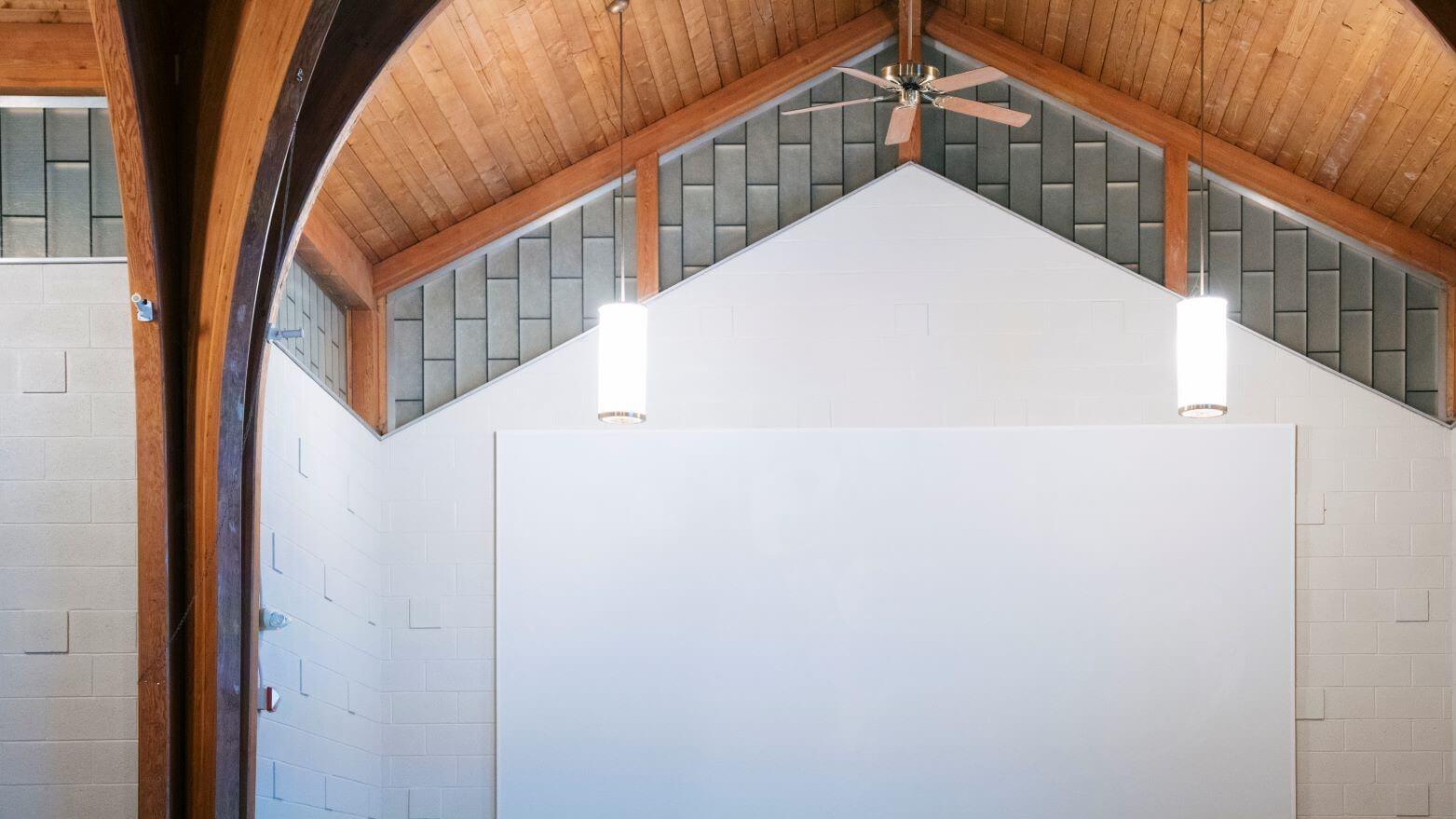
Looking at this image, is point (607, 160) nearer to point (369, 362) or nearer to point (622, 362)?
point (369, 362)

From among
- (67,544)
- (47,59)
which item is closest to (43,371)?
(67,544)

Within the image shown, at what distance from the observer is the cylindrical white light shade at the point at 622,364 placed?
7242 mm

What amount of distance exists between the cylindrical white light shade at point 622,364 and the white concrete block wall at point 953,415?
50.4 inches

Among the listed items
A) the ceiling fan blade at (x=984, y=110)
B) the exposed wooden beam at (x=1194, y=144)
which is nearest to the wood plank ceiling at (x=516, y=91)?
the exposed wooden beam at (x=1194, y=144)

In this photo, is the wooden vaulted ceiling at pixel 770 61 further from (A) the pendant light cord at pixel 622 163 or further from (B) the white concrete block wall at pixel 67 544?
(B) the white concrete block wall at pixel 67 544

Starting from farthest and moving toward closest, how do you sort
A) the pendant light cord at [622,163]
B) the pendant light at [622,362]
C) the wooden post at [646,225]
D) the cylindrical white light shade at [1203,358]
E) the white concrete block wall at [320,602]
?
the wooden post at [646,225]
the pendant light cord at [622,163]
the pendant light at [622,362]
the cylindrical white light shade at [1203,358]
the white concrete block wall at [320,602]

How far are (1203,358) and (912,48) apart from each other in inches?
104

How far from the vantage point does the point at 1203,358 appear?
7176 millimetres

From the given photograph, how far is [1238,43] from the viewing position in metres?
7.86

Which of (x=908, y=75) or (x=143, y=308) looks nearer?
(x=143, y=308)

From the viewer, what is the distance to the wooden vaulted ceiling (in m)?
7.36

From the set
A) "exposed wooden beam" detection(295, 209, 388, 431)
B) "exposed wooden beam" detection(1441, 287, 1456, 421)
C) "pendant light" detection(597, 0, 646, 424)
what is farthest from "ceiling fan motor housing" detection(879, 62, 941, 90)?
"exposed wooden beam" detection(1441, 287, 1456, 421)

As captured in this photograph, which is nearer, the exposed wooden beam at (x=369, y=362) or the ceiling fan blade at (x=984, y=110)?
the ceiling fan blade at (x=984, y=110)

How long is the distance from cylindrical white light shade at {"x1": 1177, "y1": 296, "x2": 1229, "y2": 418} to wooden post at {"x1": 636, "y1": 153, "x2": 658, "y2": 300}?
9.05ft
